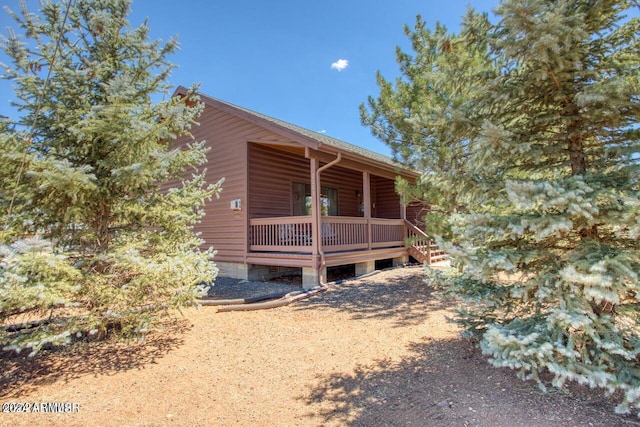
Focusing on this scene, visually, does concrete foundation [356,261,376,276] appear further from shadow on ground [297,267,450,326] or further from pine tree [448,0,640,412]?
pine tree [448,0,640,412]

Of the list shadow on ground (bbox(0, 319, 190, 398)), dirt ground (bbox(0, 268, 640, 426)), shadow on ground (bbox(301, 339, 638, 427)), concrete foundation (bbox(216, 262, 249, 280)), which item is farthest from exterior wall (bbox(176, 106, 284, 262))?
shadow on ground (bbox(301, 339, 638, 427))

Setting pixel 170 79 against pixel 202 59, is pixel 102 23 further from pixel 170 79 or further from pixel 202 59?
pixel 202 59

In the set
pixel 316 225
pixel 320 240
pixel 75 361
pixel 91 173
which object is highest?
pixel 91 173

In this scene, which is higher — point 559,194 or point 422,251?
point 559,194

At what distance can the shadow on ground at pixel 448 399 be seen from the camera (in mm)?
2412

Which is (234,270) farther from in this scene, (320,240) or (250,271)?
(320,240)

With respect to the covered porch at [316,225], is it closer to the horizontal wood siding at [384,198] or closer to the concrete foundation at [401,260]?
the concrete foundation at [401,260]

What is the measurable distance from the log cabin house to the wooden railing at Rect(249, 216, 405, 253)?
1.0 inches

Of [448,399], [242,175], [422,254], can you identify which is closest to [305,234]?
[242,175]

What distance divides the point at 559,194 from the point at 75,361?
17.3 ft

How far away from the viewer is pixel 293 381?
3.30 metres

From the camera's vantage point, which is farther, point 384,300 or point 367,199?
point 367,199

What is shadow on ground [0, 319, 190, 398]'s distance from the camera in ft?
11.5

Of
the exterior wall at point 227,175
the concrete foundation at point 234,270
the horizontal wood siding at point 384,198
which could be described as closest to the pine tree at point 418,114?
the exterior wall at point 227,175
